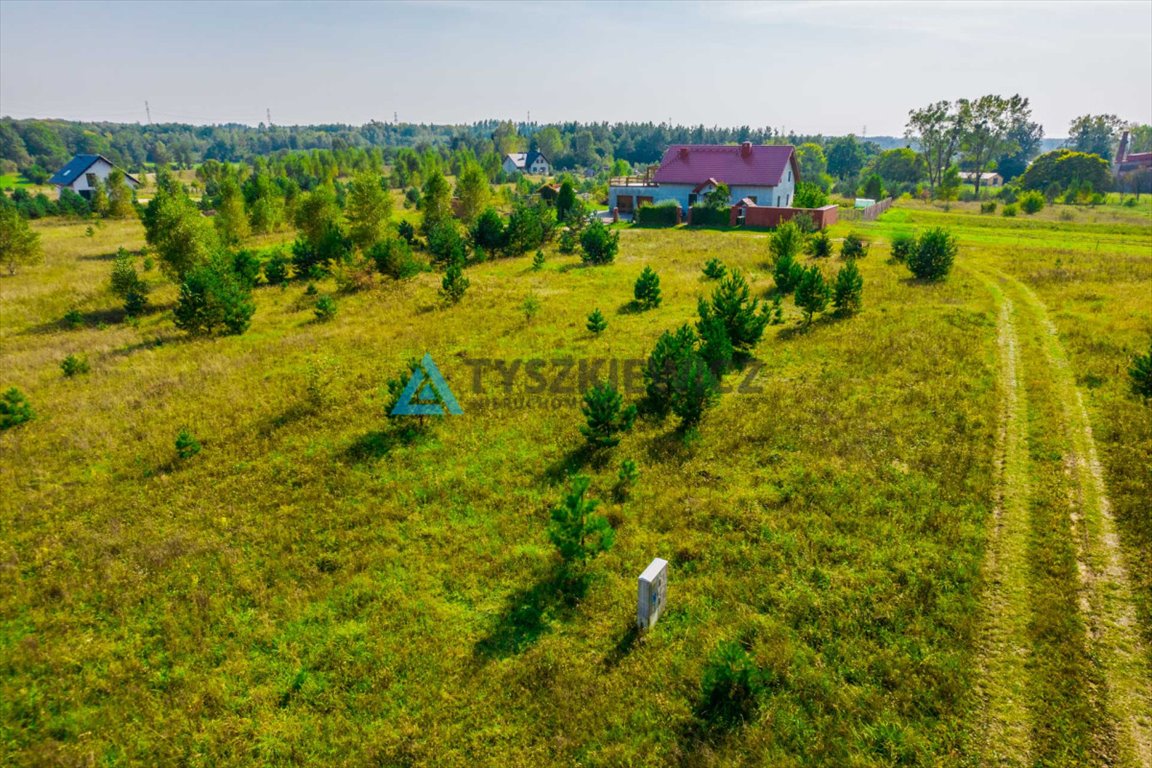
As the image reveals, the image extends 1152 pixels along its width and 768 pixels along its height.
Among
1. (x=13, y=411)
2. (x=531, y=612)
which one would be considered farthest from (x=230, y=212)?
(x=531, y=612)

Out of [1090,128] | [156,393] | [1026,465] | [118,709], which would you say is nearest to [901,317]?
[1026,465]

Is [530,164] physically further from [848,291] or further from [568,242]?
[848,291]

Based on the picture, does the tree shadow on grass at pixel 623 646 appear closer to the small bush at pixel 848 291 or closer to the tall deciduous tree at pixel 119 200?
the small bush at pixel 848 291

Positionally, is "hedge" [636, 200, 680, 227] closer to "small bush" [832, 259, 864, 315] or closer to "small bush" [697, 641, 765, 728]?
"small bush" [832, 259, 864, 315]

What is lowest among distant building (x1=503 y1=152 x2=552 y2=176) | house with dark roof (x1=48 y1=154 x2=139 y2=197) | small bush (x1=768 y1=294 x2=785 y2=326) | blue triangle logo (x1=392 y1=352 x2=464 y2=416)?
blue triangle logo (x1=392 y1=352 x2=464 y2=416)

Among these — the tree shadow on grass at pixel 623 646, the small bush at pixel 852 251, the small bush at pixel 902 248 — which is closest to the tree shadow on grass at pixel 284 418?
the tree shadow on grass at pixel 623 646

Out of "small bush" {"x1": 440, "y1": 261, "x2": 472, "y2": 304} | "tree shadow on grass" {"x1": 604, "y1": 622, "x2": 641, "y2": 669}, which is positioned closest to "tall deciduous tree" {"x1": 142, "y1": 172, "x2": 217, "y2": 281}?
"small bush" {"x1": 440, "y1": 261, "x2": 472, "y2": 304}
